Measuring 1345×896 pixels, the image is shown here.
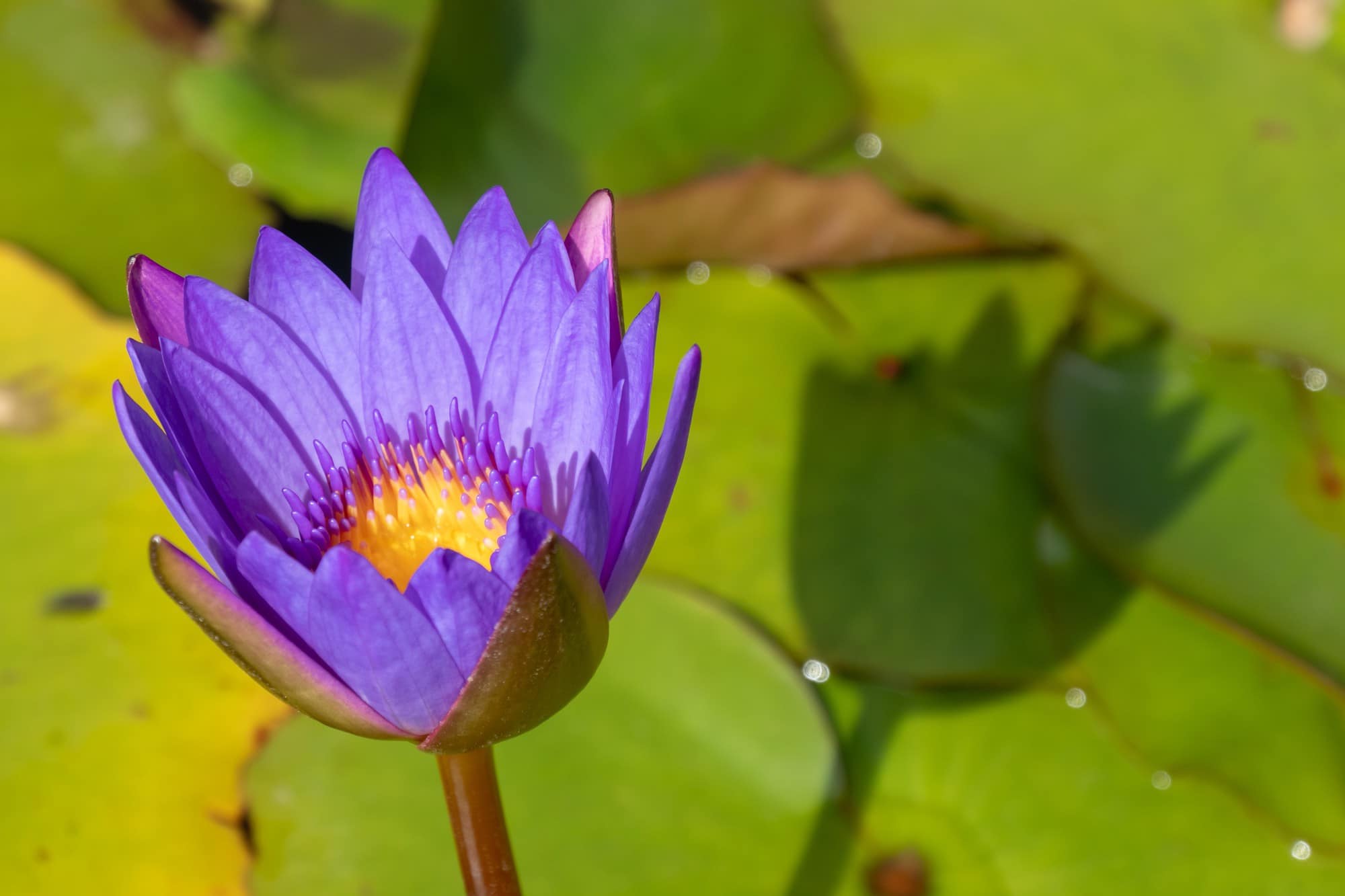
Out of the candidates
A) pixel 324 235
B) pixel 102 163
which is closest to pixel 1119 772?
pixel 324 235

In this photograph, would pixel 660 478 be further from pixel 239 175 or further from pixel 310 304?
pixel 239 175

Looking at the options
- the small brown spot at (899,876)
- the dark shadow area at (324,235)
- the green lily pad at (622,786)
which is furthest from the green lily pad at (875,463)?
the dark shadow area at (324,235)

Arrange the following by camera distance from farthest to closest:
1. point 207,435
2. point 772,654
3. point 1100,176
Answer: point 1100,176, point 772,654, point 207,435

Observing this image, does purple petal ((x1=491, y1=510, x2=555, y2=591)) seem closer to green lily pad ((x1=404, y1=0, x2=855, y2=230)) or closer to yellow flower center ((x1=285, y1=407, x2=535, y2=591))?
yellow flower center ((x1=285, y1=407, x2=535, y2=591))

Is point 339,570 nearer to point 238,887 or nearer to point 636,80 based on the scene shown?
point 238,887

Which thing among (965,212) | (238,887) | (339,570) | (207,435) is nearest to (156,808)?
(238,887)

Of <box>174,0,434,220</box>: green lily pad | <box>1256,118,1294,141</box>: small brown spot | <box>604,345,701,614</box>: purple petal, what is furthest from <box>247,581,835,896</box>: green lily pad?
<box>1256,118,1294,141</box>: small brown spot
